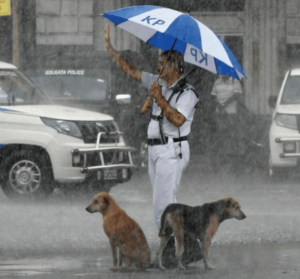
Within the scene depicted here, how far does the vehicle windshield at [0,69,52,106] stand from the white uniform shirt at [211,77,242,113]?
17.0 ft

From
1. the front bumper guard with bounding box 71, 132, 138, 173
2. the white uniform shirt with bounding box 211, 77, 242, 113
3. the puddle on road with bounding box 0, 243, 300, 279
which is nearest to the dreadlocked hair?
the puddle on road with bounding box 0, 243, 300, 279

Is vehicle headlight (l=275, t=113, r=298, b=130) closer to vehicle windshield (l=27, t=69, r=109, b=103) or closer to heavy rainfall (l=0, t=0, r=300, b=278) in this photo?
heavy rainfall (l=0, t=0, r=300, b=278)

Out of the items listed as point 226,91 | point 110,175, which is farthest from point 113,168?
point 226,91

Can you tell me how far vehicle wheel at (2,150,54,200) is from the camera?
1526cm

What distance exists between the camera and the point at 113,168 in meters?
15.4

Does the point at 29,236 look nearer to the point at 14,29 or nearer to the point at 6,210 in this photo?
the point at 6,210

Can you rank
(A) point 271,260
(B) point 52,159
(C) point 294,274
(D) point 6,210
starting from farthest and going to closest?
1. (B) point 52,159
2. (D) point 6,210
3. (A) point 271,260
4. (C) point 294,274

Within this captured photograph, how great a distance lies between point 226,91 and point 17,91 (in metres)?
5.53

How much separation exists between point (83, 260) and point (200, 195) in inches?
236

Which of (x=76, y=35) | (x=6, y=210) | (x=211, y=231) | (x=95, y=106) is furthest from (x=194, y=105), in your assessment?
(x=76, y=35)

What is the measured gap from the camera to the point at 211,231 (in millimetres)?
9781

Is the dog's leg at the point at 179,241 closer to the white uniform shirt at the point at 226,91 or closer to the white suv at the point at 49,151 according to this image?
the white suv at the point at 49,151

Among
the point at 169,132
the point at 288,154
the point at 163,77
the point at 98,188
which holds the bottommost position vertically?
the point at 98,188

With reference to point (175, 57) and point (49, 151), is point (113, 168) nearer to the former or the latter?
point (49, 151)
